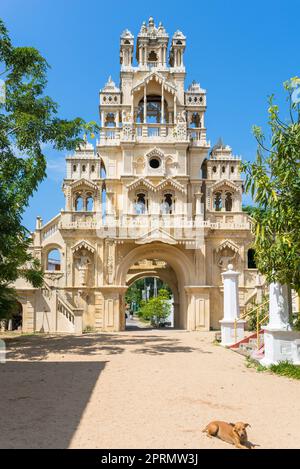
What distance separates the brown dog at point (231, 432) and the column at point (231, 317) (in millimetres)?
12197

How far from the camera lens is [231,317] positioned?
64.8 ft

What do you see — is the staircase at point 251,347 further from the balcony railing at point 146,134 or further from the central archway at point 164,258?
the balcony railing at point 146,134

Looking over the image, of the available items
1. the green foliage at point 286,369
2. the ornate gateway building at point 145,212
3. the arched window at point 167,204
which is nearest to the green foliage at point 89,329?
the ornate gateway building at point 145,212

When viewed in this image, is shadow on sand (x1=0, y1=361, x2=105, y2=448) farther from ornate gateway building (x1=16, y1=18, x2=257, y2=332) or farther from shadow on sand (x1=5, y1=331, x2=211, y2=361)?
ornate gateway building (x1=16, y1=18, x2=257, y2=332)

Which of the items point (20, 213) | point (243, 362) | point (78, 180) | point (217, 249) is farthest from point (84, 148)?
point (243, 362)

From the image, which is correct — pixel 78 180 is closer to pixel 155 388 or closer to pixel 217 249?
pixel 217 249

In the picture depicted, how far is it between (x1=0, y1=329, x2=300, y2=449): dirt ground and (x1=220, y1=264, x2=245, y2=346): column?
3.25 m

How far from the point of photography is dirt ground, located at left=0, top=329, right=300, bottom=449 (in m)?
6.58

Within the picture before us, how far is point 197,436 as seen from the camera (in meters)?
6.63

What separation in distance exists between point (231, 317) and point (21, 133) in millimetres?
11520

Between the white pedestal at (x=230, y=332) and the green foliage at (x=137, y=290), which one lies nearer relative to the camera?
the white pedestal at (x=230, y=332)

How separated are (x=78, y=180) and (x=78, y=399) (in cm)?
2238

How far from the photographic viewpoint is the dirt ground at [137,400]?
6.58 m

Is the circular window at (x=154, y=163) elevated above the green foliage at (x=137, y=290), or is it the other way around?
the circular window at (x=154, y=163)
